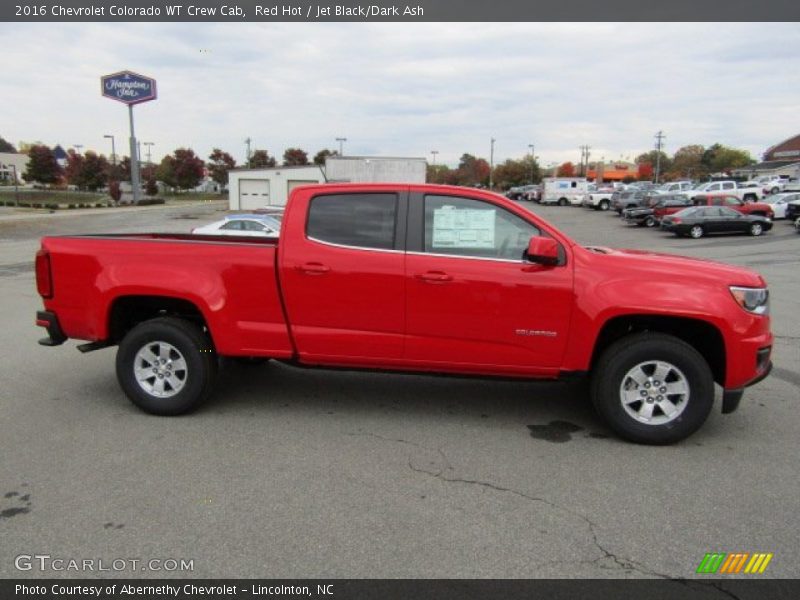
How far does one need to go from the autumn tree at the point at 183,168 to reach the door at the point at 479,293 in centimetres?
9199

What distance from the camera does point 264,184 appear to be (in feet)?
173

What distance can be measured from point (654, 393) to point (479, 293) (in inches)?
57.4

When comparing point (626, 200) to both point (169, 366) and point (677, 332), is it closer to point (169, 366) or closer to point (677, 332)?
point (677, 332)

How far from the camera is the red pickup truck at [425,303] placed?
423cm

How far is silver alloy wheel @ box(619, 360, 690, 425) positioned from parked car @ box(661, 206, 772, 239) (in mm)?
24634

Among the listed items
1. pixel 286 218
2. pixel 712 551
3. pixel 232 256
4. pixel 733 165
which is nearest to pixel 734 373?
pixel 712 551

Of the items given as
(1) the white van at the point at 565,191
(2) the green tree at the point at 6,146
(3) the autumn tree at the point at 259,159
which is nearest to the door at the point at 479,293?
(1) the white van at the point at 565,191

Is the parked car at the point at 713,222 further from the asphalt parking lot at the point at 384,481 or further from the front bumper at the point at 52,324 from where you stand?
the front bumper at the point at 52,324

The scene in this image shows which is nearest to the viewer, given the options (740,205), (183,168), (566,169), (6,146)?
(740,205)

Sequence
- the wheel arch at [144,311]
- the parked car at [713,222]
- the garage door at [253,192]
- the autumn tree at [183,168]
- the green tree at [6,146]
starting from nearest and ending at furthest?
the wheel arch at [144,311] → the parked car at [713,222] → the garage door at [253,192] → the autumn tree at [183,168] → the green tree at [6,146]

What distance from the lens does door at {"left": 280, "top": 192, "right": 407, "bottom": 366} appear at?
445 centimetres

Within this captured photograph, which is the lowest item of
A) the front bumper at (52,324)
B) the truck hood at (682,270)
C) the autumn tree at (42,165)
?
the front bumper at (52,324)
